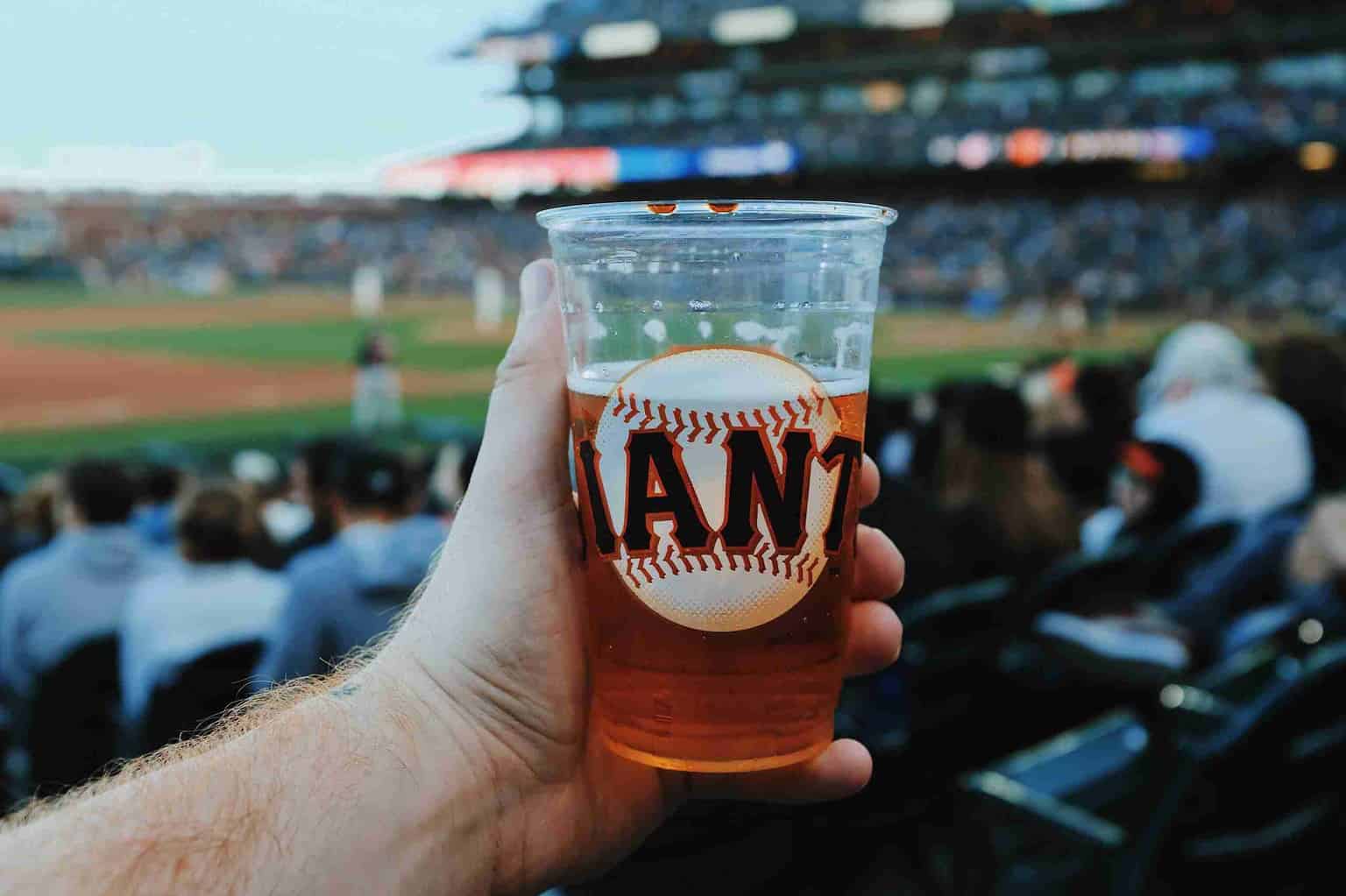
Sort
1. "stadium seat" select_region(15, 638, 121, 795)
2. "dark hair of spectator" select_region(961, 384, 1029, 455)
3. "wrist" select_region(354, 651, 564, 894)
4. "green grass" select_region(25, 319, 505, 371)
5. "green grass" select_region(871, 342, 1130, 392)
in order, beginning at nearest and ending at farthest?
"wrist" select_region(354, 651, 564, 894) < "stadium seat" select_region(15, 638, 121, 795) < "dark hair of spectator" select_region(961, 384, 1029, 455) < "green grass" select_region(871, 342, 1130, 392) < "green grass" select_region(25, 319, 505, 371)

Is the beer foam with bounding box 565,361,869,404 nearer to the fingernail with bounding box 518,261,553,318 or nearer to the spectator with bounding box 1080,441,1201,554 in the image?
the fingernail with bounding box 518,261,553,318

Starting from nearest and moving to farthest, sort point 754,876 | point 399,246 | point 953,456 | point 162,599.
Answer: point 754,876 < point 162,599 < point 953,456 < point 399,246

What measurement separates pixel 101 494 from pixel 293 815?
2813 millimetres

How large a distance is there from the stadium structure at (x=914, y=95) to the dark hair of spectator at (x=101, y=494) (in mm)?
37428

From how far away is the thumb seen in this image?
1.31 metres

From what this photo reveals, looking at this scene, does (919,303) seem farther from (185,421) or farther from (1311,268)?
(185,421)

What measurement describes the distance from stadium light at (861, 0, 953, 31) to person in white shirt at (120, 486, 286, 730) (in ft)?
141

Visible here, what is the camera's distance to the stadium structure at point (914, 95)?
120 ft

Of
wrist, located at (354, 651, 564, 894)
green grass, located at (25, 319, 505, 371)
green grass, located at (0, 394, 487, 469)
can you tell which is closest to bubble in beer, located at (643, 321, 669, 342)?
wrist, located at (354, 651, 564, 894)

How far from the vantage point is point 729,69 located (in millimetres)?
47344

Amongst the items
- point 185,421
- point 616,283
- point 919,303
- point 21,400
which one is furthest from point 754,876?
point 919,303

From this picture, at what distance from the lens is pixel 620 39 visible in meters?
49.6

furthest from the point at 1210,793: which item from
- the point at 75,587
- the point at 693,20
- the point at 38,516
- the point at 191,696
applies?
the point at 693,20

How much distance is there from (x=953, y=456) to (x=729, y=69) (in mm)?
46430
